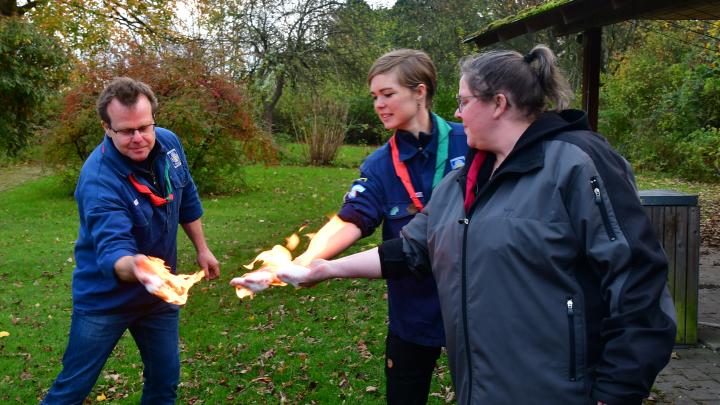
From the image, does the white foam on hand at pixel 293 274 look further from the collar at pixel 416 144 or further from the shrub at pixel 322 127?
the shrub at pixel 322 127

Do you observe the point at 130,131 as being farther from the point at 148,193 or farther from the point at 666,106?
the point at 666,106

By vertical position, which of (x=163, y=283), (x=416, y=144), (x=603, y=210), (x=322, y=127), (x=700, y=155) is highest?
(x=416, y=144)

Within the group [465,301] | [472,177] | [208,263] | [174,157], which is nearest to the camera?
[465,301]

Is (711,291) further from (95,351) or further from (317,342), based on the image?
(95,351)

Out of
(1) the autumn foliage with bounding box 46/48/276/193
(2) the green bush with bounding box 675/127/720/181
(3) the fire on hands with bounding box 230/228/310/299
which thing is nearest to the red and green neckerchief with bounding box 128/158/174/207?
(3) the fire on hands with bounding box 230/228/310/299

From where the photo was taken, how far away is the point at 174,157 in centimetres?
396

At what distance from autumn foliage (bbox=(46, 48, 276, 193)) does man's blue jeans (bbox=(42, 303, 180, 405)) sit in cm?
1152

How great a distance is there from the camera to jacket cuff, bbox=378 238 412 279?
3.01 metres

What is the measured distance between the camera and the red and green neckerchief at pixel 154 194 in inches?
145

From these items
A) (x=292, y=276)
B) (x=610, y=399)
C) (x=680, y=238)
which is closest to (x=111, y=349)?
(x=292, y=276)

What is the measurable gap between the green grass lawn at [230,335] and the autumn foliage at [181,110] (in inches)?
142

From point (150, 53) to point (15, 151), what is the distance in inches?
319

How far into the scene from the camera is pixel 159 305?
388cm

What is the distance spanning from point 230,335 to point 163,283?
388 centimetres
